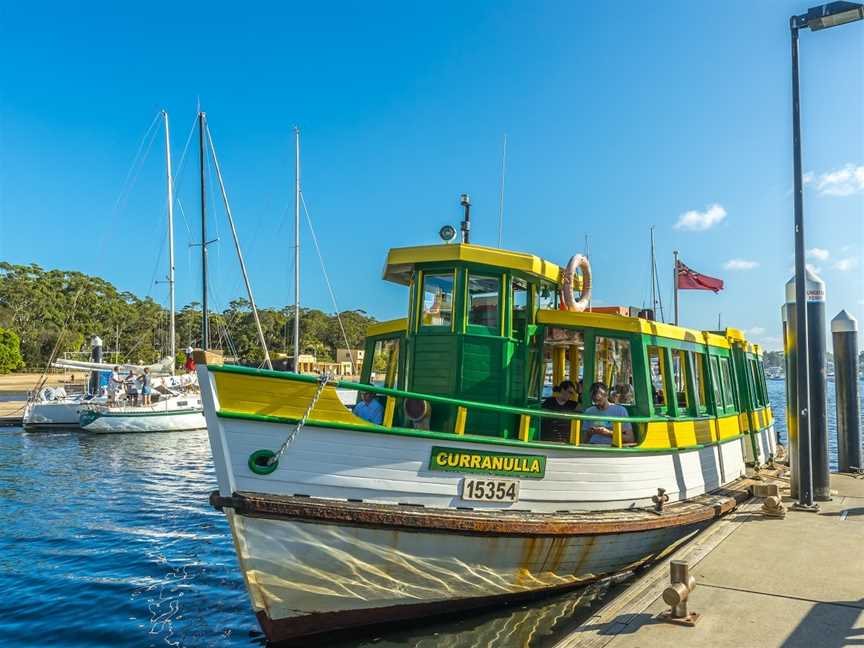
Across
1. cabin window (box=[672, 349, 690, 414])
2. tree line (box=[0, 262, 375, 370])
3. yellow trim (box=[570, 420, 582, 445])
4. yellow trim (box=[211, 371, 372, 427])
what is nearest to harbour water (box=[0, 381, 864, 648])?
yellow trim (box=[570, 420, 582, 445])

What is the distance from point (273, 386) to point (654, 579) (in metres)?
3.89

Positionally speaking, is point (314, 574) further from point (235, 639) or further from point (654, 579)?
point (654, 579)

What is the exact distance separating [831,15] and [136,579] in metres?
11.6

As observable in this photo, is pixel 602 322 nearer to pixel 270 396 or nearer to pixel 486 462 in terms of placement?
pixel 486 462

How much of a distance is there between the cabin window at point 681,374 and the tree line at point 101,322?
5162 cm

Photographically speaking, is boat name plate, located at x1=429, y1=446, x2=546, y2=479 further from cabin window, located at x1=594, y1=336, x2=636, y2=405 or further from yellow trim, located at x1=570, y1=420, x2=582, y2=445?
cabin window, located at x1=594, y1=336, x2=636, y2=405

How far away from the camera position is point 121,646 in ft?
22.8

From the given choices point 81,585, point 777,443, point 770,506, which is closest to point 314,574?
point 81,585

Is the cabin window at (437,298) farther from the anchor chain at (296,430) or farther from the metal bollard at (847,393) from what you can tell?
the metal bollard at (847,393)

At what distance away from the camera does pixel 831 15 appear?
8.24 metres

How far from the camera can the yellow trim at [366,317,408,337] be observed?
27.5 ft

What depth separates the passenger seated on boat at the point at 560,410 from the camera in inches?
305

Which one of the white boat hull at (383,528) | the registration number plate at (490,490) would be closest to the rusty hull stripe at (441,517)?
the white boat hull at (383,528)

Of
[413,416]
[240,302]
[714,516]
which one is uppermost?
[240,302]
